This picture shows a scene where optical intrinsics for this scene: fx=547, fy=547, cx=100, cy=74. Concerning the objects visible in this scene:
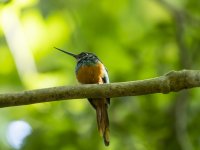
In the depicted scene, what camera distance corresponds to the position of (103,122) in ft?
13.4

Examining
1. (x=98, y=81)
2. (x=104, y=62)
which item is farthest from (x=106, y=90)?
(x=104, y=62)

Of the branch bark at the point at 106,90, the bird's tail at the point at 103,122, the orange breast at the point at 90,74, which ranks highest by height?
the branch bark at the point at 106,90

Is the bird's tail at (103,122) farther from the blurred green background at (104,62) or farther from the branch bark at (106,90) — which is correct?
the branch bark at (106,90)

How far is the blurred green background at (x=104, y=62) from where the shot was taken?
15.4 ft

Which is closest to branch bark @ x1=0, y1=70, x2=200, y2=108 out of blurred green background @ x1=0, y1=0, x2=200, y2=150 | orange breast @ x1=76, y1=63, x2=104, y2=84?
orange breast @ x1=76, y1=63, x2=104, y2=84

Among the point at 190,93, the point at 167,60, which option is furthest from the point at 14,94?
the point at 167,60

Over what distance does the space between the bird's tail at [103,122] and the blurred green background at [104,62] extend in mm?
545

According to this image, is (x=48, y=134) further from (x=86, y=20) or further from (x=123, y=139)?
(x=86, y=20)

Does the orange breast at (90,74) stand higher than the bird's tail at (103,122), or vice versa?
the orange breast at (90,74)

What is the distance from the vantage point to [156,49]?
5598 mm

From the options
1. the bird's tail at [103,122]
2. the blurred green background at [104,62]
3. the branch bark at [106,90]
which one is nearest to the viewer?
the branch bark at [106,90]

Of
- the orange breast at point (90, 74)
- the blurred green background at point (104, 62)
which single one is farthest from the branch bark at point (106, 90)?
the blurred green background at point (104, 62)

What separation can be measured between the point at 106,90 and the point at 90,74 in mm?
1333

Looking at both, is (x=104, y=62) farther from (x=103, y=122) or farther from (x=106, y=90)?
(x=106, y=90)
